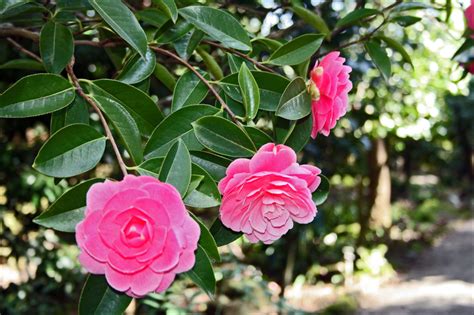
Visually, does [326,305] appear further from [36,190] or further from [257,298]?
[36,190]

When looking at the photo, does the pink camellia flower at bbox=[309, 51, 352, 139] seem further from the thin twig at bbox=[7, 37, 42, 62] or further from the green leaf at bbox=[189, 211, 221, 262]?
the thin twig at bbox=[7, 37, 42, 62]

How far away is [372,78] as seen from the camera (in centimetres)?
320

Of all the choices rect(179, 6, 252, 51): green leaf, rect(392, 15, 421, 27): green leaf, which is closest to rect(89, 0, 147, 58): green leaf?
rect(179, 6, 252, 51): green leaf

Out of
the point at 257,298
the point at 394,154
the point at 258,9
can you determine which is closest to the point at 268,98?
the point at 258,9

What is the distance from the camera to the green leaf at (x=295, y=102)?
2.36 ft

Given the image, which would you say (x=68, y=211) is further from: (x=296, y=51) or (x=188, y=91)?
(x=296, y=51)

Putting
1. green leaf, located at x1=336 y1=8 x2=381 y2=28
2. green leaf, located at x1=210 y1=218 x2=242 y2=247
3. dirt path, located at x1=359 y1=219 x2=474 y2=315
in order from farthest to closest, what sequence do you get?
dirt path, located at x1=359 y1=219 x2=474 y2=315 < green leaf, located at x1=336 y1=8 x2=381 y2=28 < green leaf, located at x1=210 y1=218 x2=242 y2=247

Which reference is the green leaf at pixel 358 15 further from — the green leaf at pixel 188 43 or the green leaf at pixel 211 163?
the green leaf at pixel 211 163

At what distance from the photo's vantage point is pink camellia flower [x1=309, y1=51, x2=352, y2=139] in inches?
29.8

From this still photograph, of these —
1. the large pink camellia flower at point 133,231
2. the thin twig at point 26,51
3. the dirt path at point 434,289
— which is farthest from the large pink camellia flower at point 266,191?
the dirt path at point 434,289

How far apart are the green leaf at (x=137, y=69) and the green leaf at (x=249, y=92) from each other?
5.9 inches

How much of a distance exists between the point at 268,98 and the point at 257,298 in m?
1.81

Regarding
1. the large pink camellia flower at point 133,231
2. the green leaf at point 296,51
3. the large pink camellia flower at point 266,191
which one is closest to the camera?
the large pink camellia flower at point 133,231

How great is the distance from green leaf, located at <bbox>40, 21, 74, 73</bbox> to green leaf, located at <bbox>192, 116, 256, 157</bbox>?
8.5 inches
